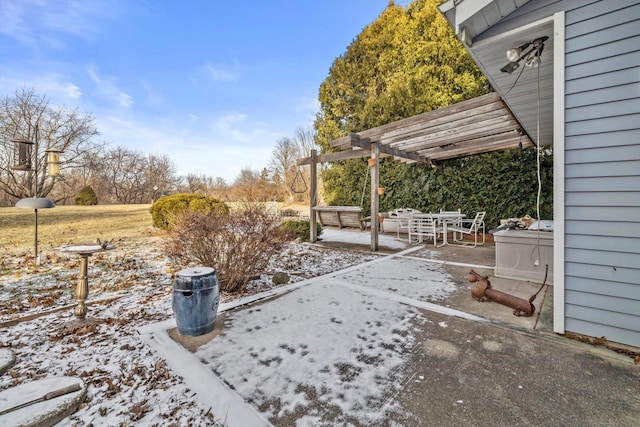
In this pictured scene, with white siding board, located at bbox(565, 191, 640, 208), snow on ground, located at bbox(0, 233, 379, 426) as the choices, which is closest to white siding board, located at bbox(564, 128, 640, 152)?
white siding board, located at bbox(565, 191, 640, 208)

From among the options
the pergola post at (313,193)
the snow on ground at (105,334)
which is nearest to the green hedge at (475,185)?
the pergola post at (313,193)

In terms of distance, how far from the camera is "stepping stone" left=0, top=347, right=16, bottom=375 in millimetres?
1806

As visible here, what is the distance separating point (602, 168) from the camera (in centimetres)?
208

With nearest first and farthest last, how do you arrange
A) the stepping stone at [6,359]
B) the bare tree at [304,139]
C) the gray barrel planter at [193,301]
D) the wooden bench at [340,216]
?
the stepping stone at [6,359], the gray barrel planter at [193,301], the wooden bench at [340,216], the bare tree at [304,139]

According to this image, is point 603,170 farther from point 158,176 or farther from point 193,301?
point 158,176

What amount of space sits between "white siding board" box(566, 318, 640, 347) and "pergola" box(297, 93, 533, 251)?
3162 millimetres

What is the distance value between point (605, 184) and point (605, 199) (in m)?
0.12

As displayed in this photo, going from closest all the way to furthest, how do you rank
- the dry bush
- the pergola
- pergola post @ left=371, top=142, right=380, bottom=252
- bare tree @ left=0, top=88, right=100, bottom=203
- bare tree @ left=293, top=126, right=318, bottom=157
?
the dry bush, the pergola, pergola post @ left=371, top=142, right=380, bottom=252, bare tree @ left=0, top=88, right=100, bottom=203, bare tree @ left=293, top=126, right=318, bottom=157

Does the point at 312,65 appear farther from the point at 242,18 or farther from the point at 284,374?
the point at 284,374

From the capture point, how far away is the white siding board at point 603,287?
1986 mm

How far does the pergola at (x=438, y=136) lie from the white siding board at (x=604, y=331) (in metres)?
3.16

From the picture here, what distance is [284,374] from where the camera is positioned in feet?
5.79

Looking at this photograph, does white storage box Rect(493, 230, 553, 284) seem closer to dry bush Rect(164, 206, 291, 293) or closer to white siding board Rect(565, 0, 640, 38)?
white siding board Rect(565, 0, 640, 38)

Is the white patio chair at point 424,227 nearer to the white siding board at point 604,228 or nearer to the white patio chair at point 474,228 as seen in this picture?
the white patio chair at point 474,228
